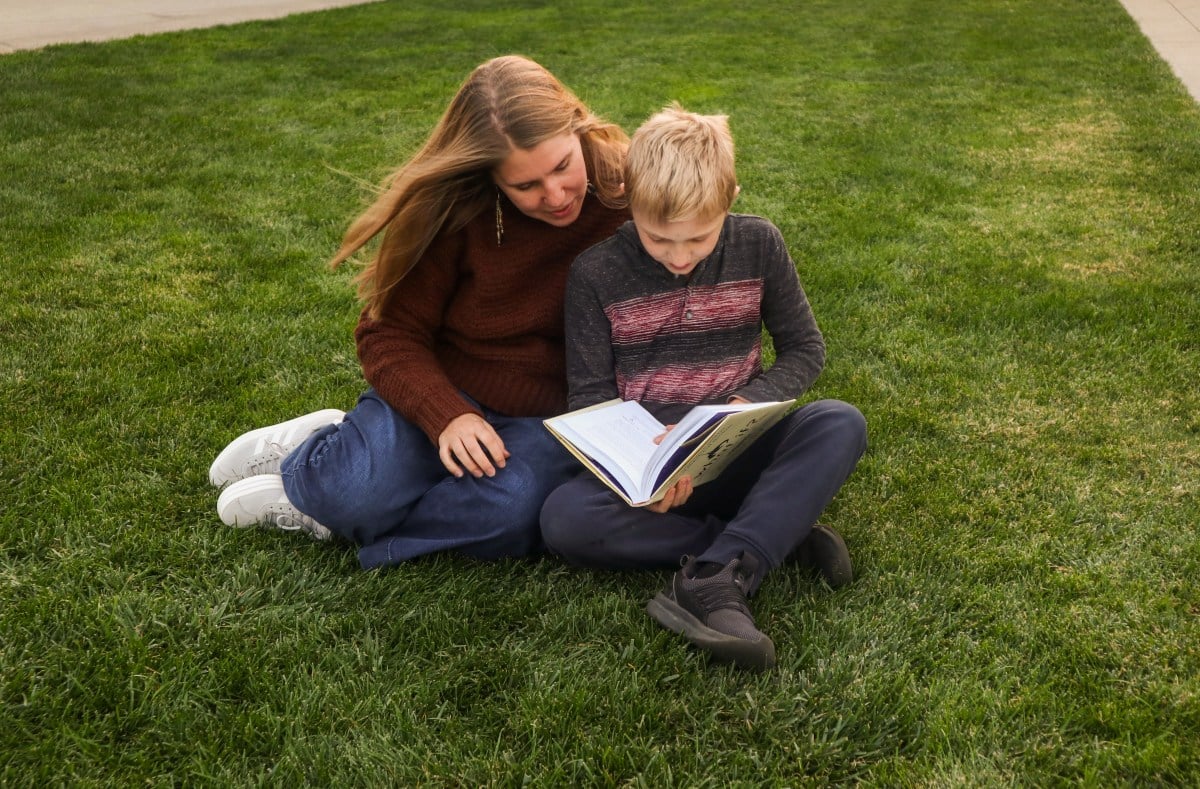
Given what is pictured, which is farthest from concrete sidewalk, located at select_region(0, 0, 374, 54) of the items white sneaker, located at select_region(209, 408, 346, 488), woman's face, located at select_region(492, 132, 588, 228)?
woman's face, located at select_region(492, 132, 588, 228)

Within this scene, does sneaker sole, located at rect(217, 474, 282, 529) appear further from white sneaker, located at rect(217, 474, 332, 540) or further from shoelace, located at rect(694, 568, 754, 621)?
shoelace, located at rect(694, 568, 754, 621)

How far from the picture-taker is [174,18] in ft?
36.6

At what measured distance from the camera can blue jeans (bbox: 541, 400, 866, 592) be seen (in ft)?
7.90

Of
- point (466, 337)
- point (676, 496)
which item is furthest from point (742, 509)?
point (466, 337)

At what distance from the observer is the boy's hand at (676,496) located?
2.38 metres

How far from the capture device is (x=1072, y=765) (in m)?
1.98

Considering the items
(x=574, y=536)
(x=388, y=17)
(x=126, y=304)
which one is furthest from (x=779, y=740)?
(x=388, y=17)

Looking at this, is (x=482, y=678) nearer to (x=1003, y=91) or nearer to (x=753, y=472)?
(x=753, y=472)

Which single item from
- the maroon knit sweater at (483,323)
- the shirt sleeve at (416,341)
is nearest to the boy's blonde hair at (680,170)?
the maroon knit sweater at (483,323)

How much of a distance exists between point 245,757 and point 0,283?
316 centimetres

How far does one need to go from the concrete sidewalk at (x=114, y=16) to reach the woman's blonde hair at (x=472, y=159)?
8095 mm

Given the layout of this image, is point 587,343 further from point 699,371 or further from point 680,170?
point 680,170

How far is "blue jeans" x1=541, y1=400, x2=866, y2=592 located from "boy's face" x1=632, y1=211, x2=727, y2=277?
0.47 m

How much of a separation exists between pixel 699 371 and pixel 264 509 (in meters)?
1.19
